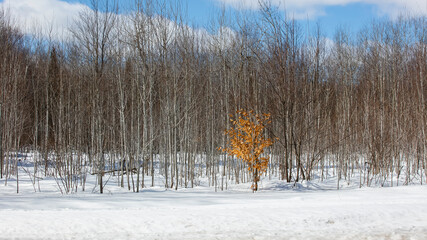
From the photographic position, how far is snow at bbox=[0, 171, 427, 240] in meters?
4.71

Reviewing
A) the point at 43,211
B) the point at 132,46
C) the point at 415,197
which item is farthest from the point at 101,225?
the point at 132,46

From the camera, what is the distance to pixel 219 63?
1444 cm

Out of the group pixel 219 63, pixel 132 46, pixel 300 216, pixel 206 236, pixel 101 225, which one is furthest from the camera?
pixel 219 63

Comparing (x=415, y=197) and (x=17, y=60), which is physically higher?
(x=17, y=60)

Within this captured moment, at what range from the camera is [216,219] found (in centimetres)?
530

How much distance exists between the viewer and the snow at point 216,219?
471 centimetres

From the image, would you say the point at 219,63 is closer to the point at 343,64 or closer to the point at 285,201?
the point at 343,64

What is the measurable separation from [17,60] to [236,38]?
25.7 feet

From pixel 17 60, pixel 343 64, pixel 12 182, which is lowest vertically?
pixel 12 182

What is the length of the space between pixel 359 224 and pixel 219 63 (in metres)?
10.3

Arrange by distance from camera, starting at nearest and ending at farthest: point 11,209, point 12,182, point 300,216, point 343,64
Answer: point 300,216, point 11,209, point 12,182, point 343,64

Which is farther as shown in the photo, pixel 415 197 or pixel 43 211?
pixel 415 197

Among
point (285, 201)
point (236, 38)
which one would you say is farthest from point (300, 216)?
point (236, 38)

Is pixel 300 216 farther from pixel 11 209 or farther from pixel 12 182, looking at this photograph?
pixel 12 182
